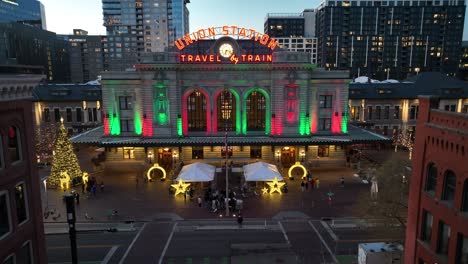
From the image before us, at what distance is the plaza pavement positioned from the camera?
36.3 metres

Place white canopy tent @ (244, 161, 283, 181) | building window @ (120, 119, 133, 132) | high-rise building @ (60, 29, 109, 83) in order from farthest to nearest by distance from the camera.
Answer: high-rise building @ (60, 29, 109, 83) < building window @ (120, 119, 133, 132) < white canopy tent @ (244, 161, 283, 181)

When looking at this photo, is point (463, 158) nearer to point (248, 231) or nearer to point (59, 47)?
point (248, 231)

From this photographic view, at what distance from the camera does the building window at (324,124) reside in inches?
→ 2254

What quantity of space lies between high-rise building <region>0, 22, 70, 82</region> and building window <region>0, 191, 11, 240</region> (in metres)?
142

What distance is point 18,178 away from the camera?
17609 mm

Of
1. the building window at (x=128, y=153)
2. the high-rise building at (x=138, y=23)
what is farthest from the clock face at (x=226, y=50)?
the high-rise building at (x=138, y=23)

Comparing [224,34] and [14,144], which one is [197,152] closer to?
[224,34]

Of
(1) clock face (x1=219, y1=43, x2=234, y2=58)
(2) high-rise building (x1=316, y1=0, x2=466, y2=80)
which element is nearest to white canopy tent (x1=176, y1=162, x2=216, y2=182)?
(1) clock face (x1=219, y1=43, x2=234, y2=58)

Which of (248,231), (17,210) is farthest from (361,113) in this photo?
(17,210)

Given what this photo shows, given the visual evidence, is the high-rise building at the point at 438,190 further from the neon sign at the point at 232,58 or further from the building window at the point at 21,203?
the neon sign at the point at 232,58

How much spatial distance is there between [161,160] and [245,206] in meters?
22.1

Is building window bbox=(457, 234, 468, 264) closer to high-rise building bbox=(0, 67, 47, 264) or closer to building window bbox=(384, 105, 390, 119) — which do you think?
high-rise building bbox=(0, 67, 47, 264)

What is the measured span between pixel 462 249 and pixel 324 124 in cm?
4171

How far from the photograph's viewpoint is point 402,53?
191m
